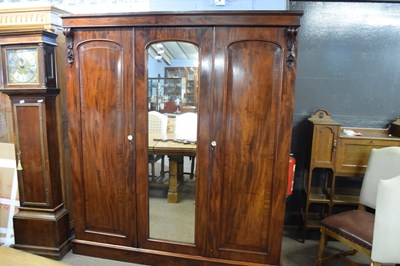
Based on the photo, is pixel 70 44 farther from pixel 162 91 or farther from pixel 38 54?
pixel 162 91

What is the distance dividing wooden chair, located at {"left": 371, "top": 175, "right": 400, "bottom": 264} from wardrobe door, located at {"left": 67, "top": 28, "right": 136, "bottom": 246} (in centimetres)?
174

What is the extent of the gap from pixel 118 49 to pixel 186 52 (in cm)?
53

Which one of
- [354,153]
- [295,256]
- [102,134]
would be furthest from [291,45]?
[295,256]

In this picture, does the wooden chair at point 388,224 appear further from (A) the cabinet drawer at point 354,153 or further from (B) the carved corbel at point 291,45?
(B) the carved corbel at point 291,45

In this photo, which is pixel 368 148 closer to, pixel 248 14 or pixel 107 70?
pixel 248 14

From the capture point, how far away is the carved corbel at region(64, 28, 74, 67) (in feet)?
6.76

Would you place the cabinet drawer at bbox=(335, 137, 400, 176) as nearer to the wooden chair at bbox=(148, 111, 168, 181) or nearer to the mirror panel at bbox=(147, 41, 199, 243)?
the mirror panel at bbox=(147, 41, 199, 243)

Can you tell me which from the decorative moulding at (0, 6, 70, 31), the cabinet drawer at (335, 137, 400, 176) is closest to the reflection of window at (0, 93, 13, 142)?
the decorative moulding at (0, 6, 70, 31)

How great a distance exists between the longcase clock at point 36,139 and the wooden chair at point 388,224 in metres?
2.43

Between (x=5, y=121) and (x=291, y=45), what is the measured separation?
2.75m

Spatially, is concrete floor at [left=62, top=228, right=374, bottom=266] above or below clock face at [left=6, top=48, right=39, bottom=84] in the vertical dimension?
below

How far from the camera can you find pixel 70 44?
2.09m

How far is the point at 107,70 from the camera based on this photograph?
208 centimetres

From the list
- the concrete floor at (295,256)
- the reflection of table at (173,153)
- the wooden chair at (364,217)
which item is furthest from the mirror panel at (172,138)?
the wooden chair at (364,217)
